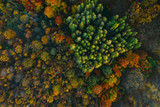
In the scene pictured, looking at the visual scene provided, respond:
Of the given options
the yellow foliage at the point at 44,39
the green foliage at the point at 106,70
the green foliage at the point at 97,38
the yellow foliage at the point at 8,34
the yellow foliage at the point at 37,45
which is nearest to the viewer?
the green foliage at the point at 97,38

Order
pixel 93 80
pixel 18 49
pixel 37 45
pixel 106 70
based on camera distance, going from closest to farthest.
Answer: pixel 106 70 < pixel 93 80 < pixel 37 45 < pixel 18 49

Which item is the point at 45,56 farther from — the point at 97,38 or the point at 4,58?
the point at 97,38

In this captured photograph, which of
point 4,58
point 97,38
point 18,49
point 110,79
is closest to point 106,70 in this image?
point 110,79

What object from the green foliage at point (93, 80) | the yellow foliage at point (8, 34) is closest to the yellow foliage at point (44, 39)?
the yellow foliage at point (8, 34)

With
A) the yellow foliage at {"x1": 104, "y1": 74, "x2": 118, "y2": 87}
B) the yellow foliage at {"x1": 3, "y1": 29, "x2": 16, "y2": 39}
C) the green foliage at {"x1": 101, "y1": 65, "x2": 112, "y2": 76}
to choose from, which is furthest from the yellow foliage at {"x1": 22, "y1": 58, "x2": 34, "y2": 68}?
the yellow foliage at {"x1": 104, "y1": 74, "x2": 118, "y2": 87}

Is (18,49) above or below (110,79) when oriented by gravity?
above

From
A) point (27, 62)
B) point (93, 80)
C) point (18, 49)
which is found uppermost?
point (18, 49)

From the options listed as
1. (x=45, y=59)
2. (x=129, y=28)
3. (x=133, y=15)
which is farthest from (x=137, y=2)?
(x=45, y=59)

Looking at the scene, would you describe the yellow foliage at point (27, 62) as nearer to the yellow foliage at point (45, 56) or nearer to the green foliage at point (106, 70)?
the yellow foliage at point (45, 56)
